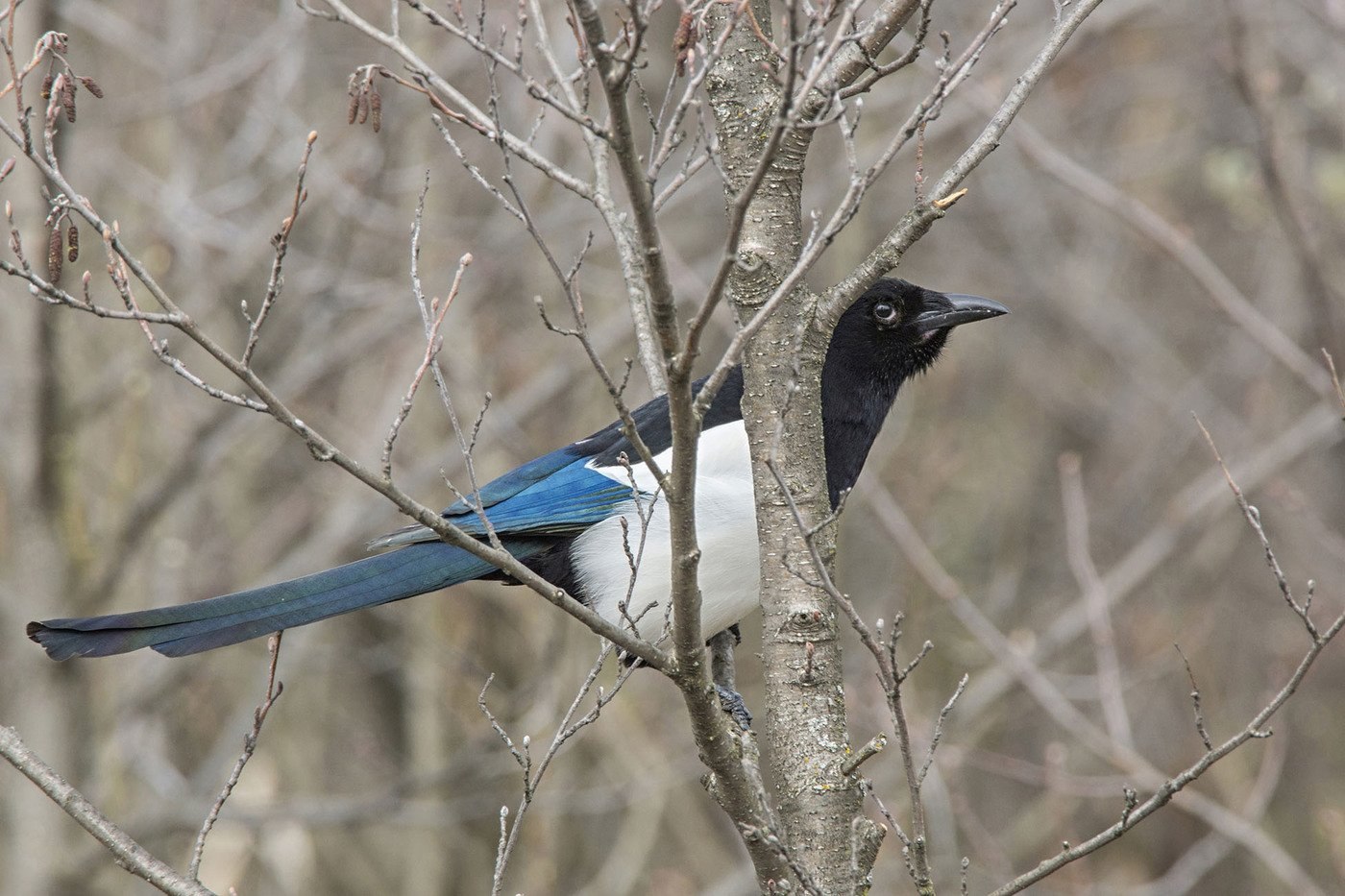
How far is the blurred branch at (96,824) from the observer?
208 cm

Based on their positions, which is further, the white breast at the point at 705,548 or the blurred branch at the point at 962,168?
the white breast at the point at 705,548

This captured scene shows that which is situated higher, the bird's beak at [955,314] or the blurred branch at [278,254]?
the bird's beak at [955,314]

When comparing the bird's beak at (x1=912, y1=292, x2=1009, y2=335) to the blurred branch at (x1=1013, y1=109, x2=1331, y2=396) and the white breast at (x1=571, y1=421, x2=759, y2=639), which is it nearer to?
the white breast at (x1=571, y1=421, x2=759, y2=639)

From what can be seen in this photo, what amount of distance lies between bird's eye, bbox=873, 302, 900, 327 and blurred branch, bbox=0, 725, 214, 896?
2.40 meters

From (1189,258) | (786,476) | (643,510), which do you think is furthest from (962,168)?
(1189,258)

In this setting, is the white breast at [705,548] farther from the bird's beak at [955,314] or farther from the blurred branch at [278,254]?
the blurred branch at [278,254]

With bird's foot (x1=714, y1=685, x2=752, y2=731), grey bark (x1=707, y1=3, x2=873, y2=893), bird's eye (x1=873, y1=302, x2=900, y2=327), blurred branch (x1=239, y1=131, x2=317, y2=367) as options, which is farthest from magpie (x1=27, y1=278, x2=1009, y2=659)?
blurred branch (x1=239, y1=131, x2=317, y2=367)

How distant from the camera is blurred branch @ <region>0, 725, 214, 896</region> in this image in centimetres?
208

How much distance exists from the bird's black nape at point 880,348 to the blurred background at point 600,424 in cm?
82

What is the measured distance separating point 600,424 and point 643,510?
315cm

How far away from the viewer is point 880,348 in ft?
12.7

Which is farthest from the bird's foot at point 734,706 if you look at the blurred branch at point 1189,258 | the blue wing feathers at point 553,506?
the blurred branch at point 1189,258

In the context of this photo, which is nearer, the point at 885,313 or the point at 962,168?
the point at 962,168

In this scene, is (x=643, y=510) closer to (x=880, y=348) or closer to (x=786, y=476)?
(x=786, y=476)
